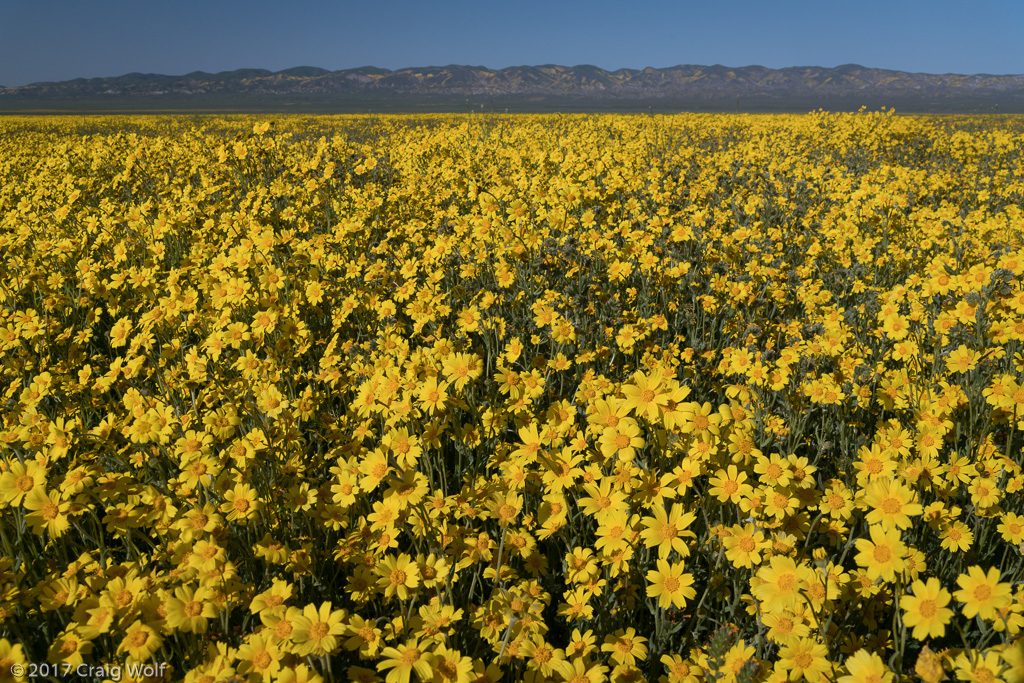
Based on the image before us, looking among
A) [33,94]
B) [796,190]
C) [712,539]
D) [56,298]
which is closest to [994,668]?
[712,539]

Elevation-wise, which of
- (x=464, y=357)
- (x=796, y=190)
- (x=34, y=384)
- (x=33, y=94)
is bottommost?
(x=34, y=384)

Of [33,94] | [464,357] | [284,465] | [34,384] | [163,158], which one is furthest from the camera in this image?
[33,94]

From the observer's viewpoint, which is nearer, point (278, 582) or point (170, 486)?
point (278, 582)

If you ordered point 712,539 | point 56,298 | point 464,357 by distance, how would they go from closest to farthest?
point 712,539
point 464,357
point 56,298

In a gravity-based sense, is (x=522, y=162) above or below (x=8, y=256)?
above

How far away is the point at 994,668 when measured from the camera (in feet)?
3.67

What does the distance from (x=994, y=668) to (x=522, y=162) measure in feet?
22.9

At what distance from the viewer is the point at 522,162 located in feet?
23.7

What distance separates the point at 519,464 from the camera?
5.76 feet

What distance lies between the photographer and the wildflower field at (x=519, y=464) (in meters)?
1.35

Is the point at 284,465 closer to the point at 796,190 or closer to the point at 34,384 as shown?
the point at 34,384

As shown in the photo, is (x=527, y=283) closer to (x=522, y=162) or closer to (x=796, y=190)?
(x=522, y=162)

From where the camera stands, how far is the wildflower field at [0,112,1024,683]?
1351 mm

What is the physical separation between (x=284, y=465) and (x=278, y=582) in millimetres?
657
